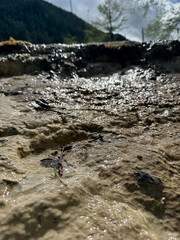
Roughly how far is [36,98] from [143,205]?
251 centimetres

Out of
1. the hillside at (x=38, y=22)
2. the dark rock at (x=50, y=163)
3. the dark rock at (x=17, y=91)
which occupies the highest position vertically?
the hillside at (x=38, y=22)

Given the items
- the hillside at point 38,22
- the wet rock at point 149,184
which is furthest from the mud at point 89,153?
the hillside at point 38,22

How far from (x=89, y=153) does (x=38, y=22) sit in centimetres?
5274

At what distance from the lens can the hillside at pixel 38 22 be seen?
41.1 m

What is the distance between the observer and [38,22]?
4672 centimetres

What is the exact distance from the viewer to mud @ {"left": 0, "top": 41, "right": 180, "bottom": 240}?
50.3 inches

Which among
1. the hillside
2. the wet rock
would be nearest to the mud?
the wet rock

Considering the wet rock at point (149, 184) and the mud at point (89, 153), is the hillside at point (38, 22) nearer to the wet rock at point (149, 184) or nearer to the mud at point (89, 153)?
the mud at point (89, 153)

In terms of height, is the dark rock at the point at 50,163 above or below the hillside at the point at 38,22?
below

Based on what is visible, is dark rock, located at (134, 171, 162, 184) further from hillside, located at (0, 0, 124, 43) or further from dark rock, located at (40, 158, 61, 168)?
hillside, located at (0, 0, 124, 43)

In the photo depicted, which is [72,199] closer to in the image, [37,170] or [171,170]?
[37,170]

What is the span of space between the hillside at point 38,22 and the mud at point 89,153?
39.4 m

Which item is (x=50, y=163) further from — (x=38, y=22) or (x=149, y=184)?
(x=38, y=22)

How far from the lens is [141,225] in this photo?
4.41ft
